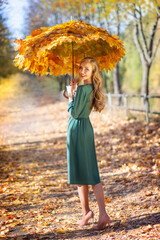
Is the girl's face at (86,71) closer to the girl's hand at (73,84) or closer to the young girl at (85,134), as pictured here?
the young girl at (85,134)

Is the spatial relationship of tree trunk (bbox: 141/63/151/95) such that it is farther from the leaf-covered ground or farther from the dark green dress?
the dark green dress

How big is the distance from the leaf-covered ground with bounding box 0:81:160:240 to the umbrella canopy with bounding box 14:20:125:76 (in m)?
2.07

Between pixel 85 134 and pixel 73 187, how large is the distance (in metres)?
2.24

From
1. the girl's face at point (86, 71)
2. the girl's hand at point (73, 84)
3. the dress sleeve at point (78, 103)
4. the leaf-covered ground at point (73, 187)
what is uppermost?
the girl's face at point (86, 71)

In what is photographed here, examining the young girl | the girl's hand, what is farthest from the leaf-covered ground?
the girl's hand

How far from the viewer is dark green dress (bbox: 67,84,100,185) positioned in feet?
11.2

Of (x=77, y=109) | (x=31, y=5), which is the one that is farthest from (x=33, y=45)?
(x=31, y=5)

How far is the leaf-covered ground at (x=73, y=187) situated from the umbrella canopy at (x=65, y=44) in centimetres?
207

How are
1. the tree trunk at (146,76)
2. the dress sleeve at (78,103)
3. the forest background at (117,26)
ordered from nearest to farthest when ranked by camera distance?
the dress sleeve at (78,103), the forest background at (117,26), the tree trunk at (146,76)

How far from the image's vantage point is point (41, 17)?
2453 cm

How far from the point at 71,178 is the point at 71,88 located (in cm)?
112

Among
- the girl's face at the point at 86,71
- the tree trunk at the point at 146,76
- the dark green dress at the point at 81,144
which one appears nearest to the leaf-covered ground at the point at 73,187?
the dark green dress at the point at 81,144

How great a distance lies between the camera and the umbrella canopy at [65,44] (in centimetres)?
321

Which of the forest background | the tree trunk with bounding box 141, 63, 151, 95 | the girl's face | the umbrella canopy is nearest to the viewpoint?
the umbrella canopy
